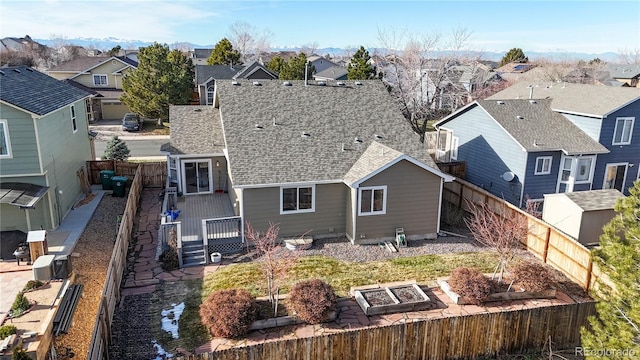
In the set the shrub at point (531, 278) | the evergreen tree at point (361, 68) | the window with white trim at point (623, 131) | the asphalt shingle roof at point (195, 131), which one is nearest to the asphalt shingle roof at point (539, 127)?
the window with white trim at point (623, 131)

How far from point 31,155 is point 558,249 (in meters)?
20.7

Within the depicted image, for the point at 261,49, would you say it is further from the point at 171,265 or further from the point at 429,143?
the point at 171,265

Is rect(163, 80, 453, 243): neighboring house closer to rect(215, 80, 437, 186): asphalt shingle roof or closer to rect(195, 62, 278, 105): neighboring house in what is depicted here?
rect(215, 80, 437, 186): asphalt shingle roof

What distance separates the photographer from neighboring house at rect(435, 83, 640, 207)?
22438 mm

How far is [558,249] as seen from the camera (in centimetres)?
1627

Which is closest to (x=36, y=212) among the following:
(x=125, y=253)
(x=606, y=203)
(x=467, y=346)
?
(x=125, y=253)

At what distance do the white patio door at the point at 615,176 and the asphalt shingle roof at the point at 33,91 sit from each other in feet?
91.1

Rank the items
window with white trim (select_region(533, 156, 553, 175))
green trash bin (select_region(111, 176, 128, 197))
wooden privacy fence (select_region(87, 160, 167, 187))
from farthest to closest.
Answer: wooden privacy fence (select_region(87, 160, 167, 187)) < green trash bin (select_region(111, 176, 128, 197)) < window with white trim (select_region(533, 156, 553, 175))

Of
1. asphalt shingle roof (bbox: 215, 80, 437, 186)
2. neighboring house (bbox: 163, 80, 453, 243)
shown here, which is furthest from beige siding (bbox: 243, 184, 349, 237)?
asphalt shingle roof (bbox: 215, 80, 437, 186)

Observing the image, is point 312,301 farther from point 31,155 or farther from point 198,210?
point 31,155

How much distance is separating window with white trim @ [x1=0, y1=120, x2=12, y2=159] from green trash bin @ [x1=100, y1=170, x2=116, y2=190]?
710cm

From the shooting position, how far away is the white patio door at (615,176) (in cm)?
2422

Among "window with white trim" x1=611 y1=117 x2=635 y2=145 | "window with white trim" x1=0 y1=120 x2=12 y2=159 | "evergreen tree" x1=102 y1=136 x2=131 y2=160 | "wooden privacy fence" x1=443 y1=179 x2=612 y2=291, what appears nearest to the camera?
"wooden privacy fence" x1=443 y1=179 x2=612 y2=291

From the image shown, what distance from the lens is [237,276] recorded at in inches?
600
